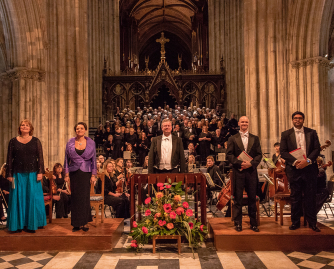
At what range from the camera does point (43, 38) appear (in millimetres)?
11195

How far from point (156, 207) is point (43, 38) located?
27.6ft

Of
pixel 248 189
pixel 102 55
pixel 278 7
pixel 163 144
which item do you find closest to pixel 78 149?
pixel 163 144

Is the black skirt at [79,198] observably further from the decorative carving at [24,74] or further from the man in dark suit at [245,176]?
the decorative carving at [24,74]

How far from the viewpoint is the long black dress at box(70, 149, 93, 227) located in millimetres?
4758

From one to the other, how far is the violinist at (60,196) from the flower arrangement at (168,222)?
2415 millimetres

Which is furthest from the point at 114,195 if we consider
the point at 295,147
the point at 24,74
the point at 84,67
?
the point at 84,67

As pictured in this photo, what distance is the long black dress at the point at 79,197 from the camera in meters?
4.76

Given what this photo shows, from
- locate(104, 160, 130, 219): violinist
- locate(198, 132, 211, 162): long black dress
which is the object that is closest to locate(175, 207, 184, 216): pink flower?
locate(104, 160, 130, 219): violinist

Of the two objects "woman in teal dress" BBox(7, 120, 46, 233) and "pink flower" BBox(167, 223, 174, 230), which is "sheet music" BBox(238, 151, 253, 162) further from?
"woman in teal dress" BBox(7, 120, 46, 233)

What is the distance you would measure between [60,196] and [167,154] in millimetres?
2601

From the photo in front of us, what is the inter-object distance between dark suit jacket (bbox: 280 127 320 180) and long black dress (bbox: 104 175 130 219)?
3087 millimetres

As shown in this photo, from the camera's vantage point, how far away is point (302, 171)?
4.75 metres

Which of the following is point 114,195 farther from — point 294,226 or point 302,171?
point 302,171

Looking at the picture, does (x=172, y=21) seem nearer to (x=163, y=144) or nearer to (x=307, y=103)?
(x=307, y=103)
